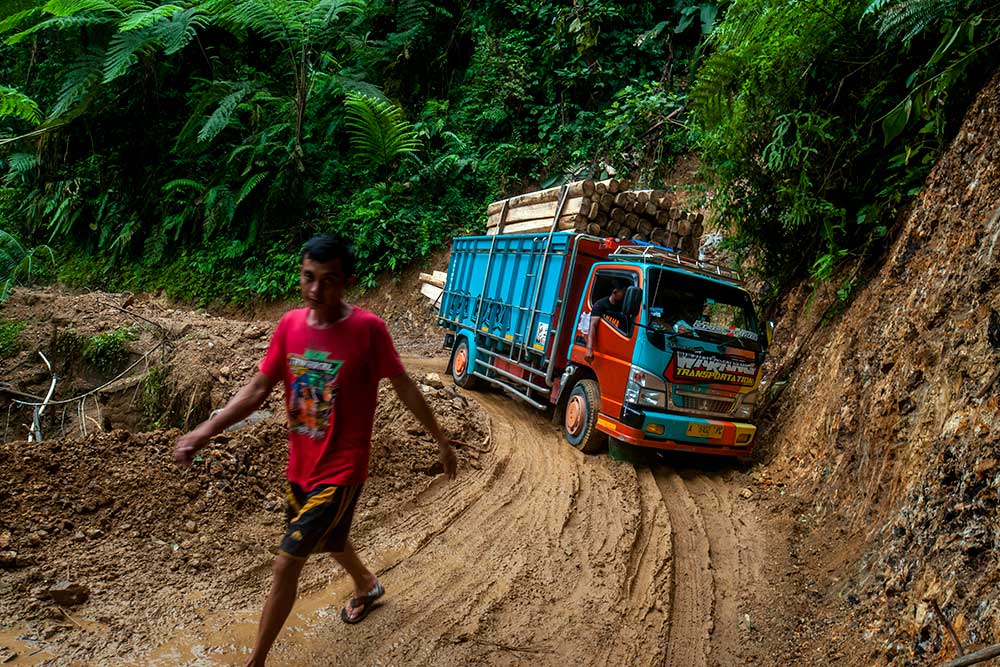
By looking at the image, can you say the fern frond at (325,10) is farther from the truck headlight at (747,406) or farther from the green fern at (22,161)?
the truck headlight at (747,406)

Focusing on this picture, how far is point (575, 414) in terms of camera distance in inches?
262

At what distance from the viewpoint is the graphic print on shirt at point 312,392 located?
262 centimetres

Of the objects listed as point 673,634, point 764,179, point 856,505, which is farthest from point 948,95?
point 673,634

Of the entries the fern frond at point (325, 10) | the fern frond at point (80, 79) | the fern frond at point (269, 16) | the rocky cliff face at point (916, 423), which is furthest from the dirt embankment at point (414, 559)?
the fern frond at point (80, 79)

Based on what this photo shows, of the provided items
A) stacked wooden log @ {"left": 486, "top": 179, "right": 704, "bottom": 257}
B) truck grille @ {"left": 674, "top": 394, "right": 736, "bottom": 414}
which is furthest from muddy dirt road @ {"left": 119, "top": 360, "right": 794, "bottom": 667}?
stacked wooden log @ {"left": 486, "top": 179, "right": 704, "bottom": 257}

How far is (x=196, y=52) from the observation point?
17.0 meters

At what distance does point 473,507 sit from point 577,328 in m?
2.76

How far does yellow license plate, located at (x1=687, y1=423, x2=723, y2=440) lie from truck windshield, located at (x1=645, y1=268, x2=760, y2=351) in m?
0.86

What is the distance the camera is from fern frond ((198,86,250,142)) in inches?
521

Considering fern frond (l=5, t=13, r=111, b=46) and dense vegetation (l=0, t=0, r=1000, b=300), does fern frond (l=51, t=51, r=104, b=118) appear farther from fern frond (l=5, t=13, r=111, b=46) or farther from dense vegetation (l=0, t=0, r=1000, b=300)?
fern frond (l=5, t=13, r=111, b=46)

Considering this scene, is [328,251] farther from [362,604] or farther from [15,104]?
[15,104]

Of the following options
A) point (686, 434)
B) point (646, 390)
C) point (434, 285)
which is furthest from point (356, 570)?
point (434, 285)

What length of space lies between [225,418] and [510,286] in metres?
5.85

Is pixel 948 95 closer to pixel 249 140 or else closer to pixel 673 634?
pixel 673 634
